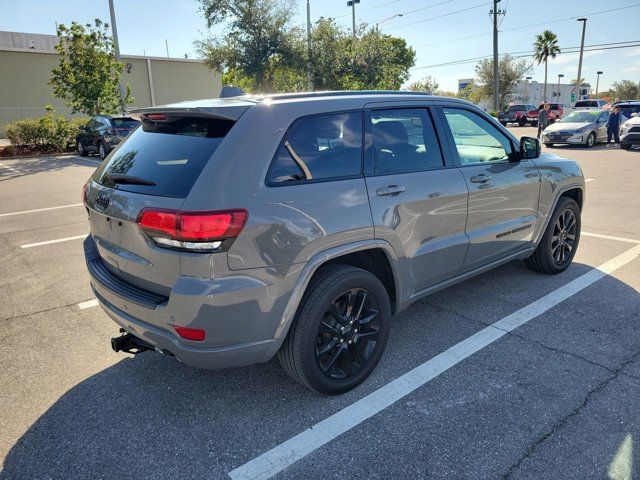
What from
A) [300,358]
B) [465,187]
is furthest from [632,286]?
[300,358]

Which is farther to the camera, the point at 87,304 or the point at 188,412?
the point at 87,304

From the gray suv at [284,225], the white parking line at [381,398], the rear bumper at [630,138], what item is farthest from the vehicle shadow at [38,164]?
the rear bumper at [630,138]

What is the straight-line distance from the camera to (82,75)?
20422 millimetres

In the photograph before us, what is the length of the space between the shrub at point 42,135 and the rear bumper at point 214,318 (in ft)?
70.1

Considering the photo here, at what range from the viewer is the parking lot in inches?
94.7

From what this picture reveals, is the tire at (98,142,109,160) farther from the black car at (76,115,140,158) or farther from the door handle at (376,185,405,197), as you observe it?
the door handle at (376,185,405,197)

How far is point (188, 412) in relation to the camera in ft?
9.28

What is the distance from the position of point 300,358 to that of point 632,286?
3641mm

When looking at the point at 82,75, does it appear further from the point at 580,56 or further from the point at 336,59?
the point at 580,56

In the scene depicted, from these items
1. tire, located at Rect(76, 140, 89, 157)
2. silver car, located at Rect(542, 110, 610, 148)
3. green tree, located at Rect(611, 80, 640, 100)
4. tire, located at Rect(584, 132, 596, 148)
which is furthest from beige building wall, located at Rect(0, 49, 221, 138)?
green tree, located at Rect(611, 80, 640, 100)

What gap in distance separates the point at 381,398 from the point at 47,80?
39.1 meters

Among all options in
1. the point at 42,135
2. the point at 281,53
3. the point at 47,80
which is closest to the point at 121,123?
the point at 42,135

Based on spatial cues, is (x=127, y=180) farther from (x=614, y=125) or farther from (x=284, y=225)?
(x=614, y=125)

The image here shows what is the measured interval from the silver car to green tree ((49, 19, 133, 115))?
749 inches
